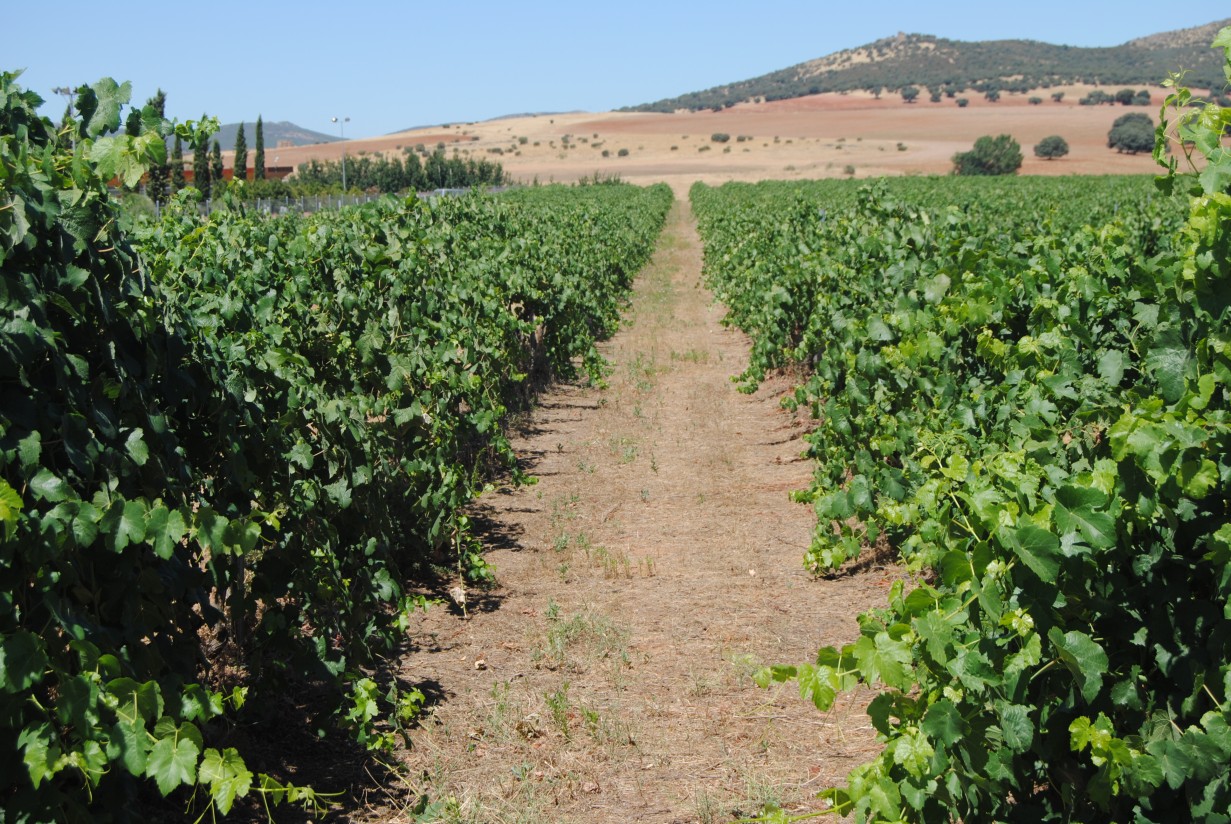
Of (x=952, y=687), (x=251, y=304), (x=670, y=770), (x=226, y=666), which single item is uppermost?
(x=251, y=304)

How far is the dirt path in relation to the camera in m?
4.29

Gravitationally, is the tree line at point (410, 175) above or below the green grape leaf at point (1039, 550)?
above

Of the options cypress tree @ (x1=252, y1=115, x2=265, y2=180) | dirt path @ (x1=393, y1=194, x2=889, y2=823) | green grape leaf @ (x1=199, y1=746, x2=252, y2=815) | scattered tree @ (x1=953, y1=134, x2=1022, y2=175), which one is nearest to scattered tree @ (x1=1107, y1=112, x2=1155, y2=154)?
scattered tree @ (x1=953, y1=134, x2=1022, y2=175)

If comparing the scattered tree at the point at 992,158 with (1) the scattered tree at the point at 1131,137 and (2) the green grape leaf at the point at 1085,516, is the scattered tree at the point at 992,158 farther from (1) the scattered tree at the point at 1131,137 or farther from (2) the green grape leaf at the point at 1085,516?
(2) the green grape leaf at the point at 1085,516

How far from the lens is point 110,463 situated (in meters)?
2.91

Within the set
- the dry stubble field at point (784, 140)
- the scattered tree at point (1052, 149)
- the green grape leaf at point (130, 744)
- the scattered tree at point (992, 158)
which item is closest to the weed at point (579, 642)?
the green grape leaf at point (130, 744)

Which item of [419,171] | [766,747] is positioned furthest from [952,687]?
[419,171]

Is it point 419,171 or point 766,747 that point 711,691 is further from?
point 419,171

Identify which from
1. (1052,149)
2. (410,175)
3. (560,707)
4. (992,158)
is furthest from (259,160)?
(560,707)

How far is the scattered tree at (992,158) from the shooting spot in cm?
7569

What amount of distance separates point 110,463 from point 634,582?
3.92 meters

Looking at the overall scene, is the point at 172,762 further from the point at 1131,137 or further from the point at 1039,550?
the point at 1131,137

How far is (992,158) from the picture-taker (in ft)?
253

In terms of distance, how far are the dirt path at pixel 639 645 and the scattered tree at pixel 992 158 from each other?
71721 millimetres
